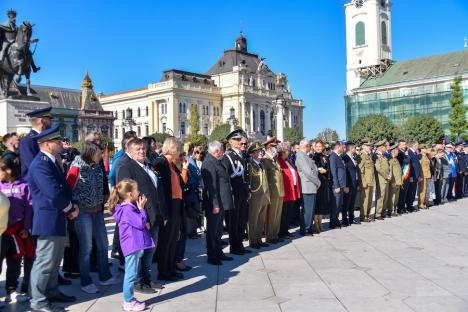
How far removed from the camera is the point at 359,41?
86125mm

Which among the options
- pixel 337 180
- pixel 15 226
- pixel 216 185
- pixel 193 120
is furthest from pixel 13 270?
pixel 193 120

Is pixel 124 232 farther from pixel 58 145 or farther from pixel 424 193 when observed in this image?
pixel 424 193

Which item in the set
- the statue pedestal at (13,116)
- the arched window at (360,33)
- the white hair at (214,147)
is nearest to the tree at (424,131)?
the arched window at (360,33)

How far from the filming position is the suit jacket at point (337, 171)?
10.6 meters

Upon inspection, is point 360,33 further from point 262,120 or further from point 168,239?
point 168,239

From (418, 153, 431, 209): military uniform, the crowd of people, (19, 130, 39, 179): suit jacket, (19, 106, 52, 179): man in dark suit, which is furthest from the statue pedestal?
(418, 153, 431, 209): military uniform

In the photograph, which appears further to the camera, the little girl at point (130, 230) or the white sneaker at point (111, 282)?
the white sneaker at point (111, 282)

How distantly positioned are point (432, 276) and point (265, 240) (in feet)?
12.3

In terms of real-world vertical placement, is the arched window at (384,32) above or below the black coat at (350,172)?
above

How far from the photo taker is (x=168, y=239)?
20.6 ft

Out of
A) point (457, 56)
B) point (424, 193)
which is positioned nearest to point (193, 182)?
point (424, 193)

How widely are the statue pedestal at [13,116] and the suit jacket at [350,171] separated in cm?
876

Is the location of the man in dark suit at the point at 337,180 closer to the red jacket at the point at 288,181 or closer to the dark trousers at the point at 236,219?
the red jacket at the point at 288,181

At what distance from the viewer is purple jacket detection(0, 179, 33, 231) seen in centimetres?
532
